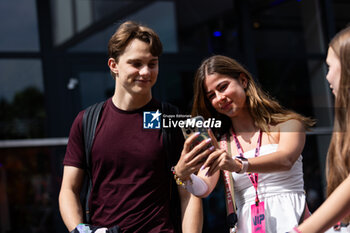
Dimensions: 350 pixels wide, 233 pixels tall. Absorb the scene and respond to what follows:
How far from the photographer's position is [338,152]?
920 millimetres

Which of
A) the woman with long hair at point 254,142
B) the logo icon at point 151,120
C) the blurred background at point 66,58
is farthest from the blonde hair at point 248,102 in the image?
the blurred background at point 66,58

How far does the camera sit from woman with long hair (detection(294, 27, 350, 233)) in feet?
2.73

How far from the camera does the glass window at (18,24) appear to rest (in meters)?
3.07

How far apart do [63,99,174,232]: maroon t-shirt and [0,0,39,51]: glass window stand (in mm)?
2148

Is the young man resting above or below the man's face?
below

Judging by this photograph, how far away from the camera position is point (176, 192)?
1.24 m

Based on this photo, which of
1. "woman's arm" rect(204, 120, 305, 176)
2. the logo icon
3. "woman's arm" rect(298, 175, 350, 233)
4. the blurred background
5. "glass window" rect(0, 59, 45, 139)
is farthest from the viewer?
"glass window" rect(0, 59, 45, 139)

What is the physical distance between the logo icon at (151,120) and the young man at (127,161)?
1cm

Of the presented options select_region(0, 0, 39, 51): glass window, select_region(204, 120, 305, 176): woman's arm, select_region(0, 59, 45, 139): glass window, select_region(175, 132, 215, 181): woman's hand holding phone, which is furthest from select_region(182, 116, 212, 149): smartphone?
select_region(0, 0, 39, 51): glass window

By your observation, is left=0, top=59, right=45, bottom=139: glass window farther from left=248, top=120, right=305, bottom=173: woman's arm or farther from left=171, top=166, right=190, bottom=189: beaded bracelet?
left=248, top=120, right=305, bottom=173: woman's arm

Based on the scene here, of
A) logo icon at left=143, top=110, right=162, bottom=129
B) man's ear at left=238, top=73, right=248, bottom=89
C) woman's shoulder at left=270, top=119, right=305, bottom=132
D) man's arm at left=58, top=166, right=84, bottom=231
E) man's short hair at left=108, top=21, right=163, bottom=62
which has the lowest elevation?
man's arm at left=58, top=166, right=84, bottom=231

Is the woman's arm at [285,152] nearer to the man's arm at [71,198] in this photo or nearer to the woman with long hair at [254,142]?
the woman with long hair at [254,142]

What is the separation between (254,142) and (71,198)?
564 mm

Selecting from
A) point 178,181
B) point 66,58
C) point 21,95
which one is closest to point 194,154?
point 178,181
